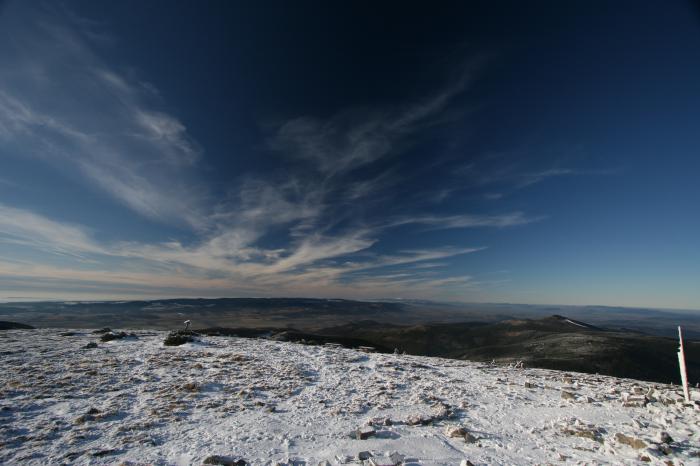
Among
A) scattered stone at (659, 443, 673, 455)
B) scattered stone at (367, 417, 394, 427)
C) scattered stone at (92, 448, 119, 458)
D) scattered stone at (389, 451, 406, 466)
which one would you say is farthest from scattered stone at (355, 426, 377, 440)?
scattered stone at (659, 443, 673, 455)

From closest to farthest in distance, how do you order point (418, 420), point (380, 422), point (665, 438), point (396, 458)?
point (396, 458)
point (665, 438)
point (380, 422)
point (418, 420)

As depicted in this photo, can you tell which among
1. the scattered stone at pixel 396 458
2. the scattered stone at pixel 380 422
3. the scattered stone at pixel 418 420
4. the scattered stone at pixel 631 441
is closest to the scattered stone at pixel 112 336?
the scattered stone at pixel 380 422

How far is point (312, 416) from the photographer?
1125 cm

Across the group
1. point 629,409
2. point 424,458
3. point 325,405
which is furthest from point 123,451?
point 629,409

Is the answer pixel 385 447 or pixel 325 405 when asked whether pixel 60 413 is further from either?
pixel 385 447

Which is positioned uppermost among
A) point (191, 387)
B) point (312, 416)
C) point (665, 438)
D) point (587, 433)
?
point (665, 438)

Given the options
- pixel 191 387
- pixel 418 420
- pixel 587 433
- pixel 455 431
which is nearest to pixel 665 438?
pixel 587 433

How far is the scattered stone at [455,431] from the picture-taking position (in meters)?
9.62

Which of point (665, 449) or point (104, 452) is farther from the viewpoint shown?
point (665, 449)

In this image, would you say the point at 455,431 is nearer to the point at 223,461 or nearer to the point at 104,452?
the point at 223,461

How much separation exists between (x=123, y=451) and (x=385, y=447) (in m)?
7.15

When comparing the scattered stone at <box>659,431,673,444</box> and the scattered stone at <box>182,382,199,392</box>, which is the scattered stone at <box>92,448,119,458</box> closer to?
the scattered stone at <box>182,382,199,392</box>

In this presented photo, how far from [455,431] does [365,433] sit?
9.52 ft

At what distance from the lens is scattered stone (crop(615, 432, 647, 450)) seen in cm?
869
